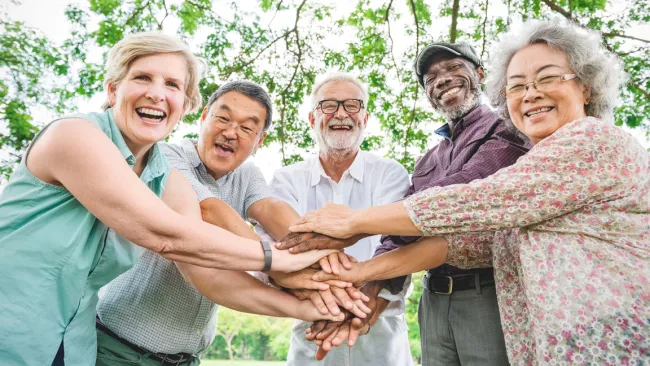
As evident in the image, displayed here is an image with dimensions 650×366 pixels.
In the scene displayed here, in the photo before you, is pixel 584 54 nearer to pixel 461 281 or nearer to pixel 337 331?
pixel 461 281

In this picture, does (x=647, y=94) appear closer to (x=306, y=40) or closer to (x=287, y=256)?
(x=306, y=40)

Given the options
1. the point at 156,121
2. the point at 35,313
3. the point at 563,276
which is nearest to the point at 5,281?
the point at 35,313

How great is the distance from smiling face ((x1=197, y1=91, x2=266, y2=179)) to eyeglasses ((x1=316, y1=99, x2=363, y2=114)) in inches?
30.6

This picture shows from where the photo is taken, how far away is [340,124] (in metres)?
3.45

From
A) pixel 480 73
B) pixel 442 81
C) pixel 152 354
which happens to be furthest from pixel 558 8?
pixel 152 354

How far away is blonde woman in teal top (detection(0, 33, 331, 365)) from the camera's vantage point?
1577mm

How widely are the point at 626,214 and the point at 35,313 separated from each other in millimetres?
2311

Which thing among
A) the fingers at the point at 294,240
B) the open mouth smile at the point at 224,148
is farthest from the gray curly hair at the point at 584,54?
the open mouth smile at the point at 224,148

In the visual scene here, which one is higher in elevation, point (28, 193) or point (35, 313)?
point (28, 193)

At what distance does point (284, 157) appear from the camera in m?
5.99

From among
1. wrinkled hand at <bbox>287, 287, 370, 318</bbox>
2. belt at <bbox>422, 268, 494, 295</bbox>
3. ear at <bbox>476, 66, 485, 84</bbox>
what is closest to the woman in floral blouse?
belt at <bbox>422, 268, 494, 295</bbox>

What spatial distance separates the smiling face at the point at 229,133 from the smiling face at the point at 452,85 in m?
1.31

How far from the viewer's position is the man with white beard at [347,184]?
2836 millimetres

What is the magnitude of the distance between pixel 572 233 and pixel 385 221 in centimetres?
78
